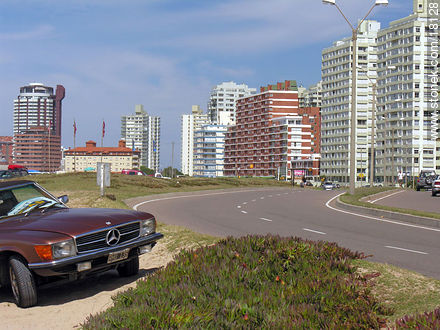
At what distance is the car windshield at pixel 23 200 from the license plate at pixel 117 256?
1579 mm

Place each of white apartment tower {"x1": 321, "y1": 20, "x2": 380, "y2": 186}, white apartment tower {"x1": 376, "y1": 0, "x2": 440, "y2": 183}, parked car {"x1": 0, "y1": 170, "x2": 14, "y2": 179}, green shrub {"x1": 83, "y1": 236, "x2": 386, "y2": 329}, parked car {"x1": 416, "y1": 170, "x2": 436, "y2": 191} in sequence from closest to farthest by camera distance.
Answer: green shrub {"x1": 83, "y1": 236, "x2": 386, "y2": 329}
parked car {"x1": 0, "y1": 170, "x2": 14, "y2": 179}
parked car {"x1": 416, "y1": 170, "x2": 436, "y2": 191}
white apartment tower {"x1": 376, "y1": 0, "x2": 440, "y2": 183}
white apartment tower {"x1": 321, "y1": 20, "x2": 380, "y2": 186}

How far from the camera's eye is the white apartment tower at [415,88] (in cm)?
12550

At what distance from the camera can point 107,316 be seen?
523 centimetres

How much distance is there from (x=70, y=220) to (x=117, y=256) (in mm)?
771

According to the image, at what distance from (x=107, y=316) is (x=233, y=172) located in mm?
186236

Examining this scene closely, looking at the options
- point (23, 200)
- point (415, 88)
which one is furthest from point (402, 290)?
point (415, 88)

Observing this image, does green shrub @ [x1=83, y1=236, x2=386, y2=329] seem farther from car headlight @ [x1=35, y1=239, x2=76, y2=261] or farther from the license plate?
car headlight @ [x1=35, y1=239, x2=76, y2=261]

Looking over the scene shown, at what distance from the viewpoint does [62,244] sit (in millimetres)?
6699

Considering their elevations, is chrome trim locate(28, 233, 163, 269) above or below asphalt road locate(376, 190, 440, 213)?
above

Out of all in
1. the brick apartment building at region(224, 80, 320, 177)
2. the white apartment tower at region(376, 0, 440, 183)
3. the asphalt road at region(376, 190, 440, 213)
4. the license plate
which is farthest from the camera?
the brick apartment building at region(224, 80, 320, 177)

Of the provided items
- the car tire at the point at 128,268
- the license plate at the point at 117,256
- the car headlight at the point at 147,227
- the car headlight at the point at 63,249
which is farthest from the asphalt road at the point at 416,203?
the car headlight at the point at 63,249

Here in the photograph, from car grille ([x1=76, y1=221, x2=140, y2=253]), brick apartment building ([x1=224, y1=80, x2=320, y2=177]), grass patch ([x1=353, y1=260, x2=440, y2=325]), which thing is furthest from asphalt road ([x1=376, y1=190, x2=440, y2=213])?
brick apartment building ([x1=224, y1=80, x2=320, y2=177])

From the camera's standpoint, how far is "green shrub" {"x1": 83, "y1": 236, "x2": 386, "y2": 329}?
197 inches

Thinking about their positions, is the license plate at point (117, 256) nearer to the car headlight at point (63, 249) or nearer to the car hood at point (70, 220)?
the car hood at point (70, 220)
